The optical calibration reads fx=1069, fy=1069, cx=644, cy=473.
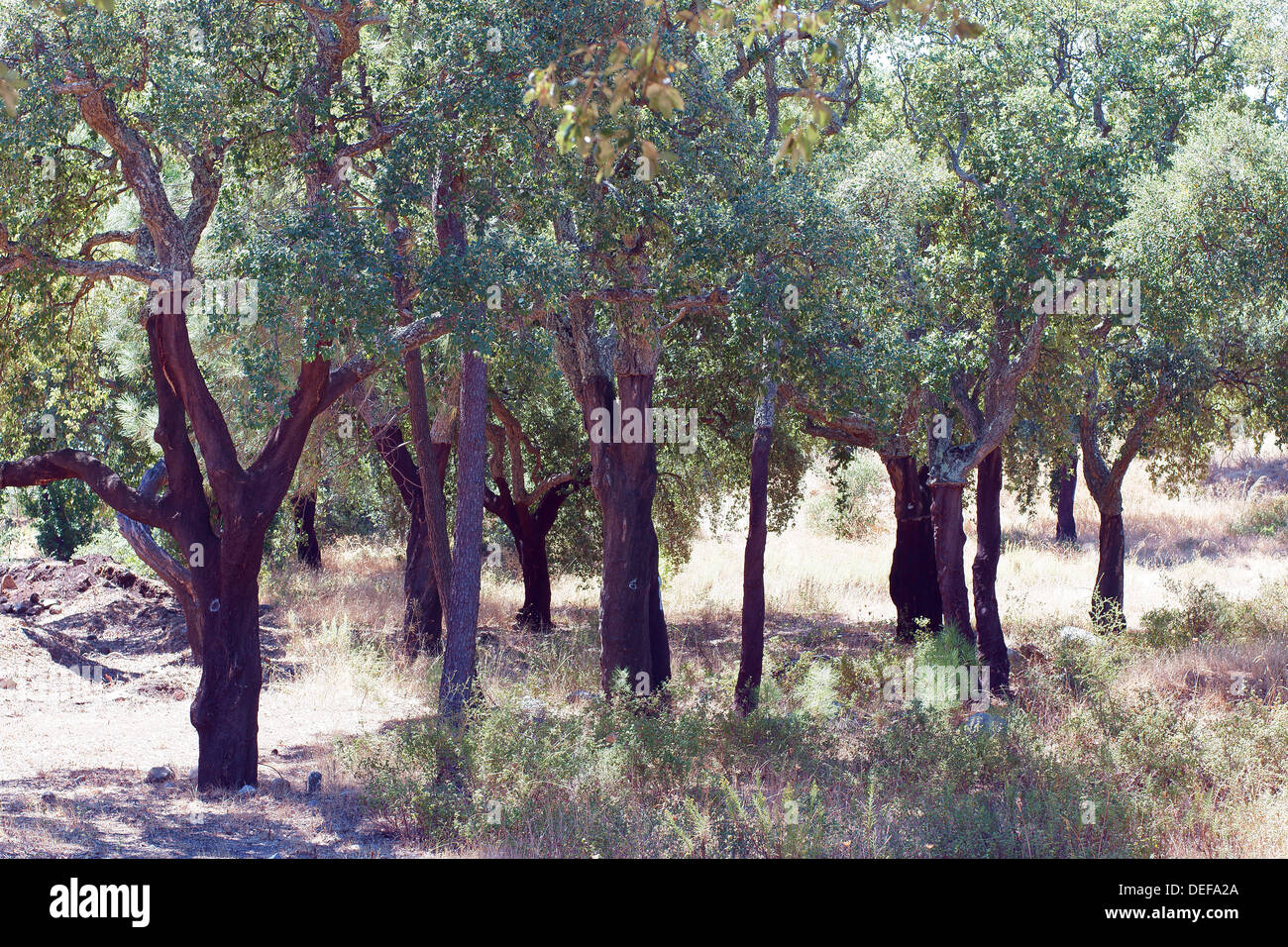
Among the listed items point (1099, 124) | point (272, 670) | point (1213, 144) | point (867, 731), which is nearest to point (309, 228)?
point (867, 731)

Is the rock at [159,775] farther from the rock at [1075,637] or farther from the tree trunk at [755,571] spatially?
the rock at [1075,637]

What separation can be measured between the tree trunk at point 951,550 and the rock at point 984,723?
3.00m

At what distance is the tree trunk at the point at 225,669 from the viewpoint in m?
9.20

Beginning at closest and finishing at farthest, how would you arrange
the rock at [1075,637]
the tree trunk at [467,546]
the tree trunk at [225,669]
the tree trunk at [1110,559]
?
the tree trunk at [225,669] < the tree trunk at [467,546] < the rock at [1075,637] < the tree trunk at [1110,559]

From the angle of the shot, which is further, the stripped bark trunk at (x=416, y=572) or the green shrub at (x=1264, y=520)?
the green shrub at (x=1264, y=520)

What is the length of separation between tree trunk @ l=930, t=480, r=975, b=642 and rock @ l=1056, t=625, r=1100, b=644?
1.78 m

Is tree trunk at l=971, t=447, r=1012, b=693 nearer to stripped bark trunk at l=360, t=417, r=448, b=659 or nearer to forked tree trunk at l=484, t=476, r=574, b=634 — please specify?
forked tree trunk at l=484, t=476, r=574, b=634

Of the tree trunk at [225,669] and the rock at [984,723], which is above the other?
the tree trunk at [225,669]

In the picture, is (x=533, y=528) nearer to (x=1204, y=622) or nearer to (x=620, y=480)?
(x=620, y=480)

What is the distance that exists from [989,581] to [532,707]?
6.70m

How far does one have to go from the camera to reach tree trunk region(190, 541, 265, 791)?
→ 30.2 ft

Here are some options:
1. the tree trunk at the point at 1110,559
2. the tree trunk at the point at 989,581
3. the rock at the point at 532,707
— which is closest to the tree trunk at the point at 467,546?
the rock at the point at 532,707
